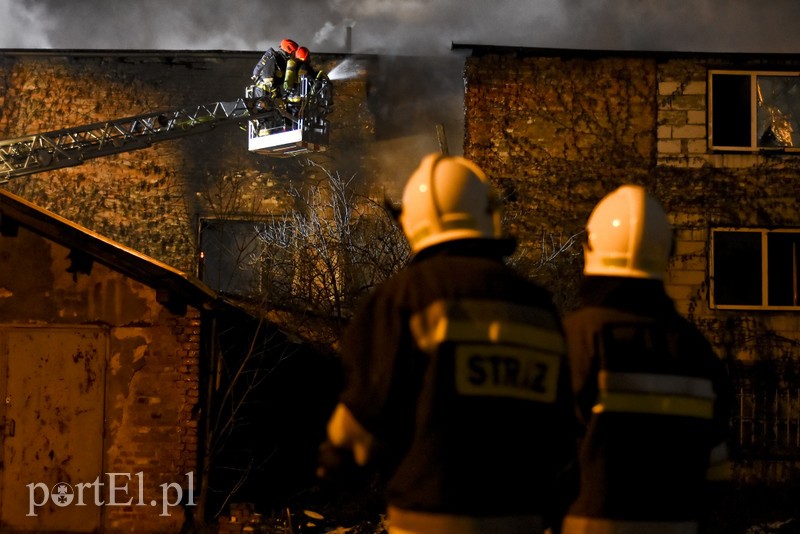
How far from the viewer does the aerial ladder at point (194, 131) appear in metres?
15.4

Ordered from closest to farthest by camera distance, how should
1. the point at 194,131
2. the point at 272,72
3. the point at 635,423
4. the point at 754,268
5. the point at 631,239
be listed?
the point at 635,423 < the point at 631,239 < the point at 754,268 < the point at 272,72 < the point at 194,131

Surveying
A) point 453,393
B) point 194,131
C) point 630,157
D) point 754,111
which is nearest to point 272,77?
point 194,131

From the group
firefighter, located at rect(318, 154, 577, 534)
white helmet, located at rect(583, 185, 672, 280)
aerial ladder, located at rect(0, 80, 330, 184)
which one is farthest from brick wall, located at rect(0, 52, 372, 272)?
firefighter, located at rect(318, 154, 577, 534)

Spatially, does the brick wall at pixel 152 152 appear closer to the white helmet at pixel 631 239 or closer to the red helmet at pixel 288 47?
the red helmet at pixel 288 47

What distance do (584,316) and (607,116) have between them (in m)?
11.8

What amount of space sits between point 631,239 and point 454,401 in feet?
3.68

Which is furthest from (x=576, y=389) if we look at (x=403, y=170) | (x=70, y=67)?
(x=70, y=67)

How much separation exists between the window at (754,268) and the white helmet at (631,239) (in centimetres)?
1128

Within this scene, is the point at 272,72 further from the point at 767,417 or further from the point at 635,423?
the point at 635,423

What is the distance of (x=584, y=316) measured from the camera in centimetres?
300

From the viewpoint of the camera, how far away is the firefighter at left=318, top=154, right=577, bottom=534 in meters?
2.37

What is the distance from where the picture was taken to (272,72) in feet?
55.1

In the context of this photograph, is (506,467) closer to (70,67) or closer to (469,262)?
(469,262)

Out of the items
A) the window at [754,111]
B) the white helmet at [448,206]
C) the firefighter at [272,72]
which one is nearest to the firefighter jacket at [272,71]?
the firefighter at [272,72]
